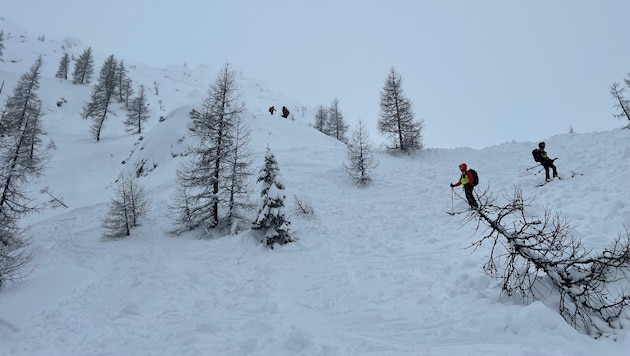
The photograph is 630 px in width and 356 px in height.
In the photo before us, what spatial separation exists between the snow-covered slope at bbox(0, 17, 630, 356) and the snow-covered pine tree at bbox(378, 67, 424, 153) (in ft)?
22.2

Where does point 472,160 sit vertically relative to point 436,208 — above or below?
above

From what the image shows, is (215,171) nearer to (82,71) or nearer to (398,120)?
(398,120)

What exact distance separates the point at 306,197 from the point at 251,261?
22.4 ft

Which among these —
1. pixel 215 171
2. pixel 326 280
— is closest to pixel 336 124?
pixel 215 171

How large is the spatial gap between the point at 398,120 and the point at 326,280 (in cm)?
2260

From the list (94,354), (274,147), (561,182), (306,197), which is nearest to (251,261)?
(94,354)

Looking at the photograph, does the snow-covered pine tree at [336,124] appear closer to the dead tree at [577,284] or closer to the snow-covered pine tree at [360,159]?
the snow-covered pine tree at [360,159]

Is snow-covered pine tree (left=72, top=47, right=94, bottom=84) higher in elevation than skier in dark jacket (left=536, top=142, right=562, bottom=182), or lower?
higher

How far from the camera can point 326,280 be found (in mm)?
9094

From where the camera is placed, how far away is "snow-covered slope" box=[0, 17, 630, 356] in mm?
5820

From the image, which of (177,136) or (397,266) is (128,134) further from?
(397,266)

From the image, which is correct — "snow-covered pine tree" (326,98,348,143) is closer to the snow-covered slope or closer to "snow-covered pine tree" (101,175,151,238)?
the snow-covered slope

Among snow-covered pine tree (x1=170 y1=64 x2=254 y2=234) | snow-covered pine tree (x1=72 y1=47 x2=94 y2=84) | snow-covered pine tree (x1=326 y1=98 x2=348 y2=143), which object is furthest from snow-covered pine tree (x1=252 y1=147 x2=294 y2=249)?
snow-covered pine tree (x1=72 y1=47 x2=94 y2=84)

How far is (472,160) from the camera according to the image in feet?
79.1
